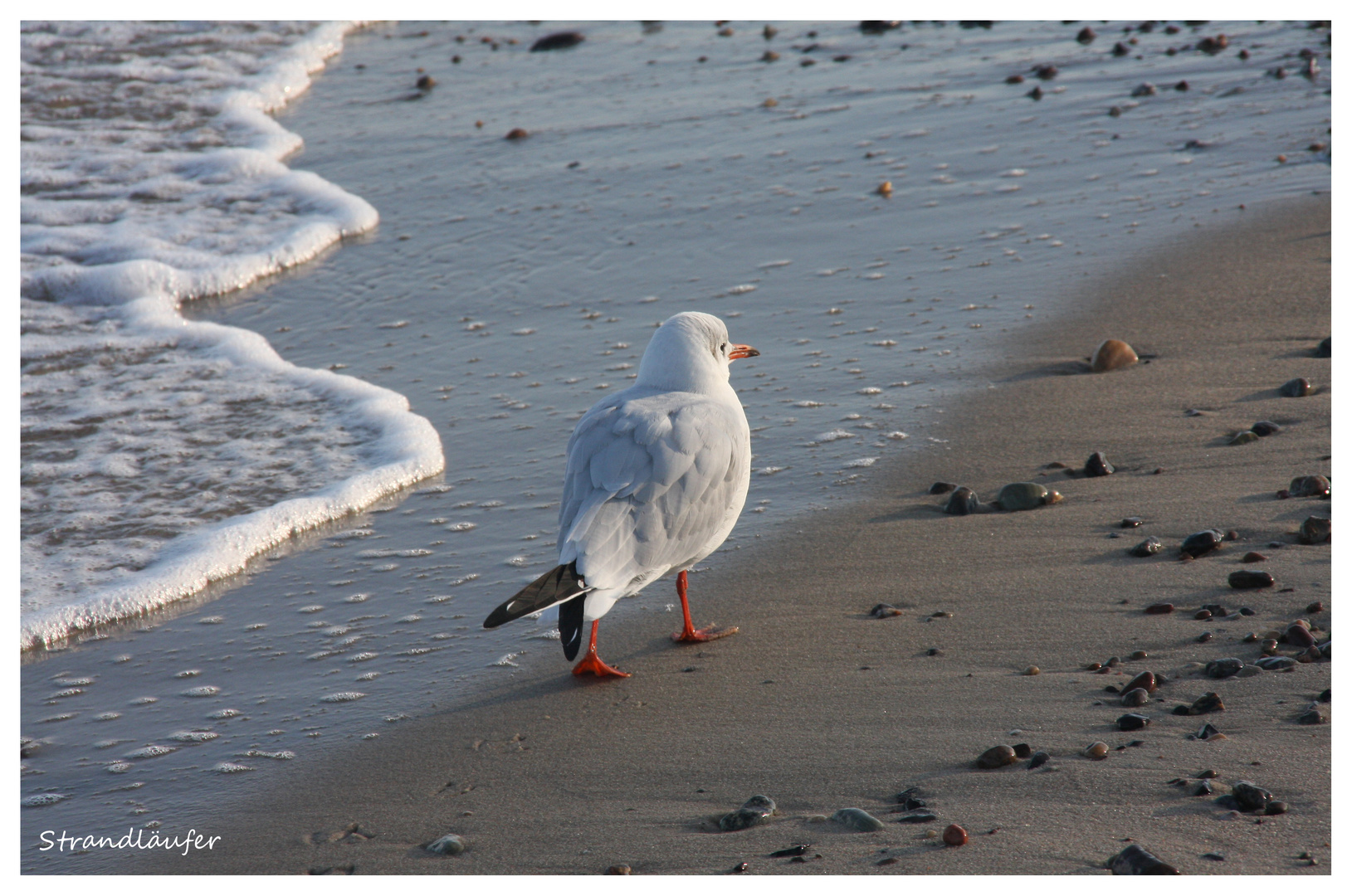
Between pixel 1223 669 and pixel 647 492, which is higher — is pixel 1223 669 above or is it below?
below

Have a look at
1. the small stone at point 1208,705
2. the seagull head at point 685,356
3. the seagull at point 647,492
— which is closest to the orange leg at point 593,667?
the seagull at point 647,492

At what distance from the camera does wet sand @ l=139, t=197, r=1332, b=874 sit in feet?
8.71

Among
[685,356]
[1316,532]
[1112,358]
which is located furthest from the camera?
[1112,358]

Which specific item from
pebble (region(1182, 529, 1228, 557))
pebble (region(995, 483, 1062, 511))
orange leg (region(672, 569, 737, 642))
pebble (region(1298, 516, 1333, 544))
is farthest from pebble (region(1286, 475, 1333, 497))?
orange leg (region(672, 569, 737, 642))

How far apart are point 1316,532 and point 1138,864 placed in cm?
188

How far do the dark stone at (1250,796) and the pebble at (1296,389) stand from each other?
9.15 feet

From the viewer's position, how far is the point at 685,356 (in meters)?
4.08

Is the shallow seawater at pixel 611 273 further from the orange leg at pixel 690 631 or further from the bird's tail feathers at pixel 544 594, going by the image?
the bird's tail feathers at pixel 544 594

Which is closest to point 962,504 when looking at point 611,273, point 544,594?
point 544,594

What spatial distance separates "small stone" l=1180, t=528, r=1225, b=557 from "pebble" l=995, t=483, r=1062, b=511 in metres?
0.58

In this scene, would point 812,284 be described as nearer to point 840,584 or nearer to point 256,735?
point 840,584

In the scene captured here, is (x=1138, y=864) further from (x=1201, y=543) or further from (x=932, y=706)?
(x=1201, y=543)

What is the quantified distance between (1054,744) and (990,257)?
4507 mm

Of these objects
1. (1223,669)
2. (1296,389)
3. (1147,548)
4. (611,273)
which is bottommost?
(1223,669)
